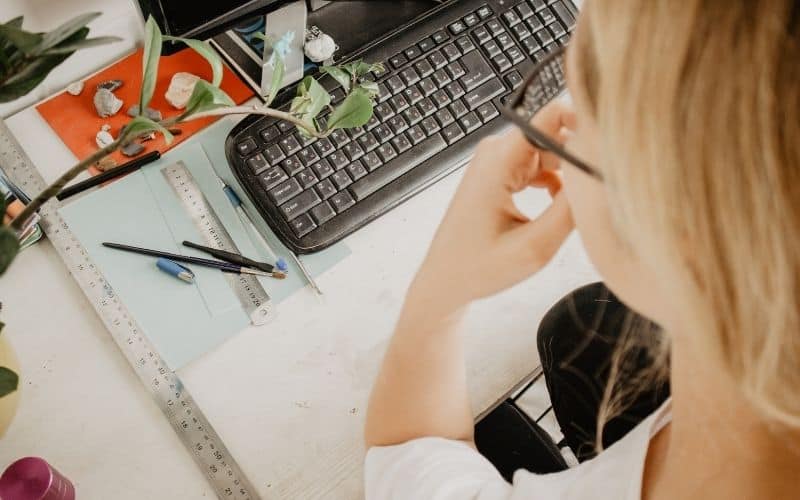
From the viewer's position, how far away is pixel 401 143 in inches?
28.3

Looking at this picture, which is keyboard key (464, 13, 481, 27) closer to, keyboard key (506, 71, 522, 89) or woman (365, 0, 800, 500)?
keyboard key (506, 71, 522, 89)

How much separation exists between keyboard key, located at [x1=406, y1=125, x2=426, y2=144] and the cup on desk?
0.46 metres

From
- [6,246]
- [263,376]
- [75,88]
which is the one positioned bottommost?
[263,376]

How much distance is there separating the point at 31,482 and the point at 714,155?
55 centimetres

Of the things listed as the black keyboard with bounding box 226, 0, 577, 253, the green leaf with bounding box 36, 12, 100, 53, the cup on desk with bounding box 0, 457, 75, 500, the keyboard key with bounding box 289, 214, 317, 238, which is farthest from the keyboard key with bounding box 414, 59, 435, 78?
the cup on desk with bounding box 0, 457, 75, 500

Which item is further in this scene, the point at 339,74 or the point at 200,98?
the point at 339,74

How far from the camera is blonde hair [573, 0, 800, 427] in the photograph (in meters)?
0.28

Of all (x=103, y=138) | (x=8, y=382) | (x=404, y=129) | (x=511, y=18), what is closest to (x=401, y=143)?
(x=404, y=129)

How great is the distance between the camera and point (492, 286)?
0.53 m

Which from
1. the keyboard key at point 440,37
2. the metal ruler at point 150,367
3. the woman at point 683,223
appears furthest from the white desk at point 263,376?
the keyboard key at point 440,37

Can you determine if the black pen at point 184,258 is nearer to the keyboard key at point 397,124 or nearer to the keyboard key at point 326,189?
the keyboard key at point 326,189

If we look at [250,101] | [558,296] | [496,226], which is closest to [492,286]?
[496,226]

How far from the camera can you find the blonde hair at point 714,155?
275mm

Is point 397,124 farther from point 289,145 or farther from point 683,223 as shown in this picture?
point 683,223
